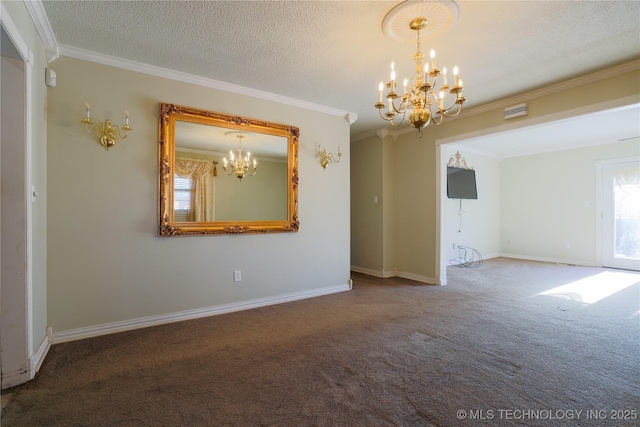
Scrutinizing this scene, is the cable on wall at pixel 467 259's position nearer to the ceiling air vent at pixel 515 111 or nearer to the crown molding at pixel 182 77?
the ceiling air vent at pixel 515 111

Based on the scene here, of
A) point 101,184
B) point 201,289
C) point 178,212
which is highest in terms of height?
point 101,184

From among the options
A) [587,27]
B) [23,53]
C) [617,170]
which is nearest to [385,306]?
[587,27]

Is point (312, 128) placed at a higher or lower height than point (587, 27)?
lower

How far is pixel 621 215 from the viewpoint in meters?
5.80

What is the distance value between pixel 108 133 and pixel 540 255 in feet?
27.6

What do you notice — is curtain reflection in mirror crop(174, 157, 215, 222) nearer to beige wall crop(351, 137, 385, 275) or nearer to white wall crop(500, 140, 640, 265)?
beige wall crop(351, 137, 385, 275)

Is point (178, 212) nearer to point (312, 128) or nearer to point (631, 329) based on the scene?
point (312, 128)

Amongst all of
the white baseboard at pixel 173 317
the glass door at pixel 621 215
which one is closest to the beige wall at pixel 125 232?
the white baseboard at pixel 173 317

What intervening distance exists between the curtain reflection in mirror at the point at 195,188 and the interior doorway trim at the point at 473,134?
3.34 meters

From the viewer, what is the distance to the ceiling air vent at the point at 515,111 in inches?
142

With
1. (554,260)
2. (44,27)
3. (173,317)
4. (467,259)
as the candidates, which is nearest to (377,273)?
(467,259)

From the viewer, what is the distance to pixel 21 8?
1894mm

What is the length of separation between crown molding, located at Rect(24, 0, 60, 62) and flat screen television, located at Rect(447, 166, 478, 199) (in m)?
6.26

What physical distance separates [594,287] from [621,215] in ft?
8.43
